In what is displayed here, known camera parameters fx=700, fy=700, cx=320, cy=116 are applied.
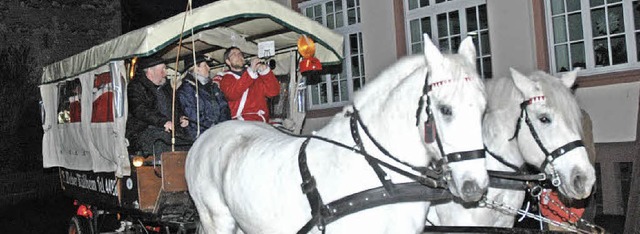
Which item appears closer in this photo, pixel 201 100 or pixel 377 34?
pixel 201 100

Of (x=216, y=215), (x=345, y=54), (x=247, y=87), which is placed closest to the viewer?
(x=216, y=215)

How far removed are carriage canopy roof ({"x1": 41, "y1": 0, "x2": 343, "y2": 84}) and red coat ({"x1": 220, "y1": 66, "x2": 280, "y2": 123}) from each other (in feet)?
1.58

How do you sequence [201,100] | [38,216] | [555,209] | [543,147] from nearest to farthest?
[543,147] → [555,209] → [201,100] → [38,216]

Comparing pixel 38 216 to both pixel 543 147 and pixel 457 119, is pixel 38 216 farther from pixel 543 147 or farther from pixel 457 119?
pixel 457 119

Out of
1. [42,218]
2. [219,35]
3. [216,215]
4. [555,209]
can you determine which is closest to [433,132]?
[216,215]

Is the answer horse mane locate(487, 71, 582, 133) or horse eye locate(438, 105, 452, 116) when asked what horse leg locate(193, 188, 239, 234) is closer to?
horse mane locate(487, 71, 582, 133)

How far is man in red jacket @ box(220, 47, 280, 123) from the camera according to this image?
7.41 metres

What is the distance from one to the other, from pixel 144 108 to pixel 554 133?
13.1 feet

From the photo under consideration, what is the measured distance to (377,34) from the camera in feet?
42.6

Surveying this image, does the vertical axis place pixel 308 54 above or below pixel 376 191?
above

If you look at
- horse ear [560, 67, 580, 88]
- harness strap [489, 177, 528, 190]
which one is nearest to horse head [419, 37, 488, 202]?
harness strap [489, 177, 528, 190]

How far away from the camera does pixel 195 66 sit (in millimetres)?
6941

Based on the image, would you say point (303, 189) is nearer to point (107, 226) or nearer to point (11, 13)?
point (107, 226)

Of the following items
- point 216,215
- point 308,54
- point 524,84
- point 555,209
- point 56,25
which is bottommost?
point 555,209
